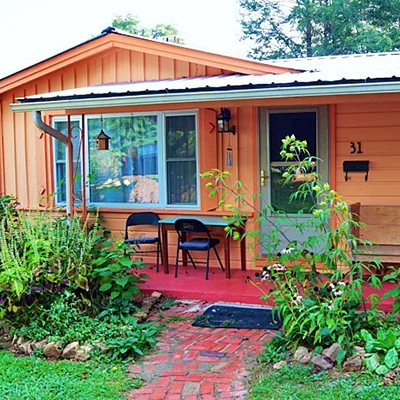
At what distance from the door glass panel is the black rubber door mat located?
163 cm

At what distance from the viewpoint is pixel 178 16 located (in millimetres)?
25281

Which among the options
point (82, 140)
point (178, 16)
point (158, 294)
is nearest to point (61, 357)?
point (158, 294)

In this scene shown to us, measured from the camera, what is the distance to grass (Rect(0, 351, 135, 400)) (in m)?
3.39

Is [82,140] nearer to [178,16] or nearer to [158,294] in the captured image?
[158,294]

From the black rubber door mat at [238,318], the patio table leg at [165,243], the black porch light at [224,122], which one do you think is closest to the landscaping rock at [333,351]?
the black rubber door mat at [238,318]

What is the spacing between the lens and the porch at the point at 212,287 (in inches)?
205

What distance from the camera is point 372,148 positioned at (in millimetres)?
5898

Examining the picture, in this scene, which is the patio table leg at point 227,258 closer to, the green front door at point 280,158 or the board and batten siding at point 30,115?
the green front door at point 280,158

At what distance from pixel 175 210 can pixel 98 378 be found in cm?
326

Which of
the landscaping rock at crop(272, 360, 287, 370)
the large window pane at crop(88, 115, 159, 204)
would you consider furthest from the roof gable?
the landscaping rock at crop(272, 360, 287, 370)

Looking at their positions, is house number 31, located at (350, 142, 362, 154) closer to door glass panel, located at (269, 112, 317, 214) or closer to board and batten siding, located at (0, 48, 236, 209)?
door glass panel, located at (269, 112, 317, 214)

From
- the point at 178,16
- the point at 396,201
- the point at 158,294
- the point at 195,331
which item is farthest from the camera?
the point at 178,16

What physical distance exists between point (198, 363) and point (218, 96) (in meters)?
2.43

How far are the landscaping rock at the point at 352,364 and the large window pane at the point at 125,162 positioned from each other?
152 inches
